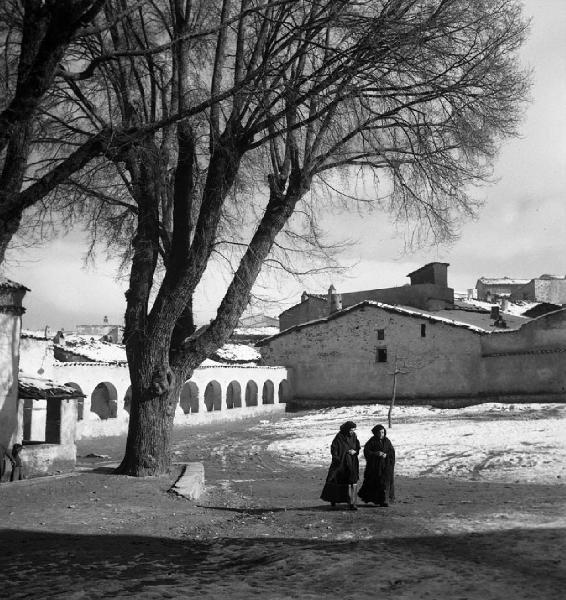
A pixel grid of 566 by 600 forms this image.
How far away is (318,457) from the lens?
16.0 meters

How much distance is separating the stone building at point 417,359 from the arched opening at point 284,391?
1.18ft

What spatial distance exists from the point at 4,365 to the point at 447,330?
24822 mm

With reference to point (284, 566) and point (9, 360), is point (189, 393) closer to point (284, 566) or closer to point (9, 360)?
point (9, 360)

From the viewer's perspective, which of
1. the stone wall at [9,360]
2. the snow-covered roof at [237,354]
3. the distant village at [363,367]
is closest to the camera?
→ the stone wall at [9,360]

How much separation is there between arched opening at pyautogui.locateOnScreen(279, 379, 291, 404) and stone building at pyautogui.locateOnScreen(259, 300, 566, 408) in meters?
0.36

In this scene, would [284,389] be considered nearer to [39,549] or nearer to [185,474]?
[185,474]

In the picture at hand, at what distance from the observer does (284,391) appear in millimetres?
37156

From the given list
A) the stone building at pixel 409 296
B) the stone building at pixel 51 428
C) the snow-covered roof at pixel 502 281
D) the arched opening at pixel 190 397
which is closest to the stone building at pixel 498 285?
the snow-covered roof at pixel 502 281

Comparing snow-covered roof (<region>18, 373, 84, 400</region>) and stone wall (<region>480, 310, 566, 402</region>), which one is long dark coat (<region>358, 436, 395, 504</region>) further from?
stone wall (<region>480, 310, 566, 402</region>)

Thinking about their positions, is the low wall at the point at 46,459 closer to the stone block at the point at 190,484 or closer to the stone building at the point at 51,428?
the stone building at the point at 51,428

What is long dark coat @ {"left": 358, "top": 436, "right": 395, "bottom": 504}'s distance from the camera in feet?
30.5

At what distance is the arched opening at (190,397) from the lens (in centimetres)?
2958

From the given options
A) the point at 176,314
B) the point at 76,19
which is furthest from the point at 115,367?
the point at 76,19

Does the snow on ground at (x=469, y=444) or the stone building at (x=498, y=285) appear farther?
the stone building at (x=498, y=285)
